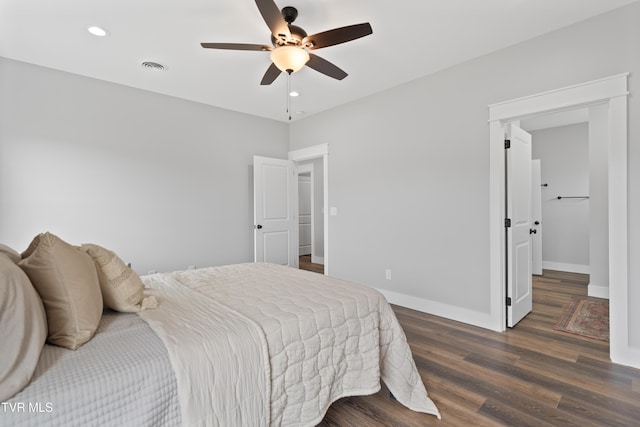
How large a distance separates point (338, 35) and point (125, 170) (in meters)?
2.94

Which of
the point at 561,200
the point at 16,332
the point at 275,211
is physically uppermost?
the point at 561,200

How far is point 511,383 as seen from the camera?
207 cm

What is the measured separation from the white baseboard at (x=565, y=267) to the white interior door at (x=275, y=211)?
15.1 ft

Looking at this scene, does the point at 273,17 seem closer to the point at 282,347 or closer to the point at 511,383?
the point at 282,347

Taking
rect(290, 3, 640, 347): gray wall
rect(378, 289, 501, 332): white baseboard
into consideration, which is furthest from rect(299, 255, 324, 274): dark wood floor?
rect(378, 289, 501, 332): white baseboard

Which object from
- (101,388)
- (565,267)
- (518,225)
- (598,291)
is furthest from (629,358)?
(565,267)

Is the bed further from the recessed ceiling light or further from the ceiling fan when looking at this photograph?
the recessed ceiling light

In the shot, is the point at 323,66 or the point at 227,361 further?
the point at 323,66

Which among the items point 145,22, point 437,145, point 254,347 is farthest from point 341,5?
point 254,347

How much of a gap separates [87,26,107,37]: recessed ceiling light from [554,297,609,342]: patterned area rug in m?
4.82

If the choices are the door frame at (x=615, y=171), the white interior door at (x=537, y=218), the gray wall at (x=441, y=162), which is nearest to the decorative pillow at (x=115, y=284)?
the gray wall at (x=441, y=162)

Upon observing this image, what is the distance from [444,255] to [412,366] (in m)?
1.72

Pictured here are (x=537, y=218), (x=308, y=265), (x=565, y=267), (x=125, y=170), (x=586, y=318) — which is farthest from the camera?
(x=308, y=265)

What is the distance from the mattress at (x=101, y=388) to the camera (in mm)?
878
